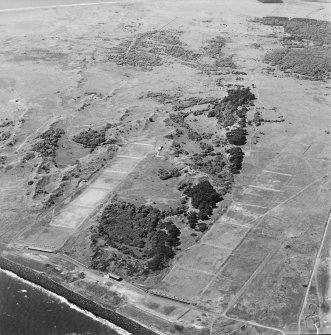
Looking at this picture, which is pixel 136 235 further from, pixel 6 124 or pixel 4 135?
pixel 6 124

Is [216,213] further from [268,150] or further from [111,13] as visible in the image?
[111,13]

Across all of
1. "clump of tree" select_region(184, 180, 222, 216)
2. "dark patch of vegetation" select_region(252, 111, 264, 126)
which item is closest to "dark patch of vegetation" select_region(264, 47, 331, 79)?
"dark patch of vegetation" select_region(252, 111, 264, 126)

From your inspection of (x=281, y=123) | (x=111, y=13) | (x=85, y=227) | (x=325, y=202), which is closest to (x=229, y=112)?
(x=281, y=123)

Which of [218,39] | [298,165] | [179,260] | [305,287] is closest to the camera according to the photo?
[305,287]

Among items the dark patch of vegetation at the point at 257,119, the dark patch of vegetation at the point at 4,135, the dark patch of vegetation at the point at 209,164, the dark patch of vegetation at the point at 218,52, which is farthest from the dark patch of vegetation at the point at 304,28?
the dark patch of vegetation at the point at 4,135

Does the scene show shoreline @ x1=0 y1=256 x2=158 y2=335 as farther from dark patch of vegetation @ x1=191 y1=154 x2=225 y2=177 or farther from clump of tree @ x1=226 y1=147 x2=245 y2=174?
clump of tree @ x1=226 y1=147 x2=245 y2=174

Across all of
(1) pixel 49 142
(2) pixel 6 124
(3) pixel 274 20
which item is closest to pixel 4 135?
(2) pixel 6 124
